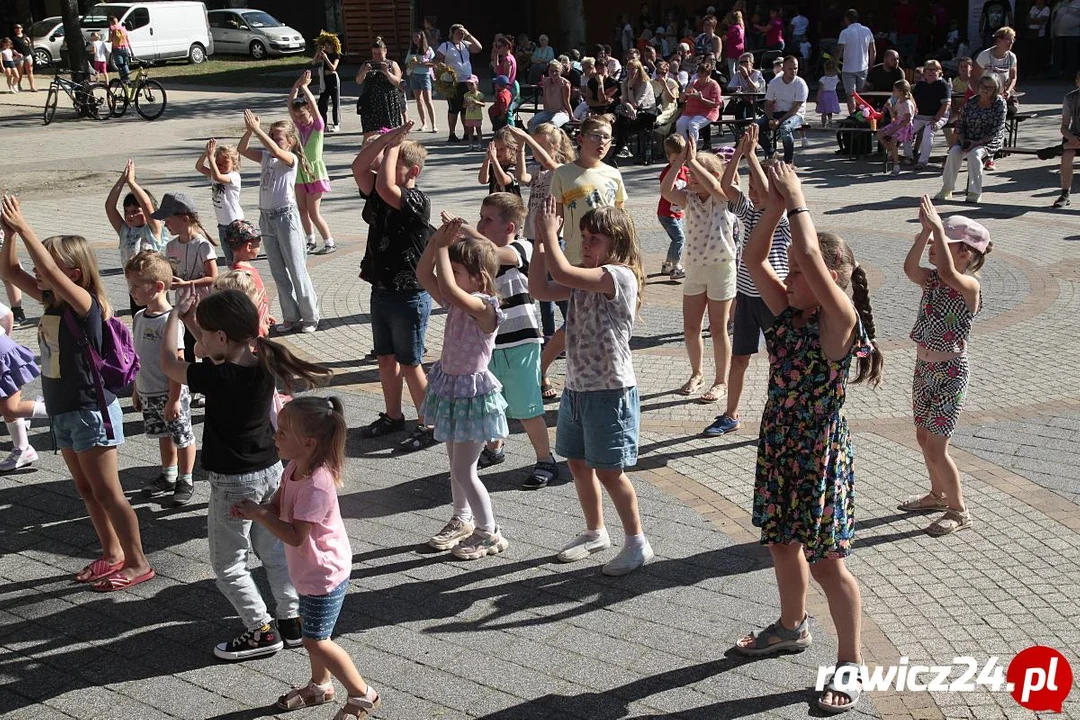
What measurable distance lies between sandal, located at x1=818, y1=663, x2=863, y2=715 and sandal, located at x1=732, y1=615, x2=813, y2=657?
1.06ft

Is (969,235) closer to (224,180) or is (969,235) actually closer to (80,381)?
(80,381)

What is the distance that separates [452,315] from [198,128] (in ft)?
63.5

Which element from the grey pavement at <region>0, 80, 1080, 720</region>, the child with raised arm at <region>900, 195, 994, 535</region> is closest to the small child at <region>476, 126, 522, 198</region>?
the grey pavement at <region>0, 80, 1080, 720</region>

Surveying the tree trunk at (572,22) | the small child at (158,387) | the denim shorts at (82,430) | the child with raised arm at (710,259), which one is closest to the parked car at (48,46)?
the tree trunk at (572,22)

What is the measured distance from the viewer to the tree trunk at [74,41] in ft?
85.4

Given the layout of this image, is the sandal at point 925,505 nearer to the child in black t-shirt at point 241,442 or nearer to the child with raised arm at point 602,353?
the child with raised arm at point 602,353

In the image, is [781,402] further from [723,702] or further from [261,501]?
[261,501]

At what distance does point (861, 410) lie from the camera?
25.6ft

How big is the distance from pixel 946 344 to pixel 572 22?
25.0 m

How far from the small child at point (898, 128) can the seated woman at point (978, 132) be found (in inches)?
78.9

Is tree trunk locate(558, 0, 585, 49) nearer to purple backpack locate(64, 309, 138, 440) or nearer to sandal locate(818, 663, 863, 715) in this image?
purple backpack locate(64, 309, 138, 440)

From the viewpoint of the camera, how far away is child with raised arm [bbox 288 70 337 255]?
11.6 meters

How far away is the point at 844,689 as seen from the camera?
14.5 ft

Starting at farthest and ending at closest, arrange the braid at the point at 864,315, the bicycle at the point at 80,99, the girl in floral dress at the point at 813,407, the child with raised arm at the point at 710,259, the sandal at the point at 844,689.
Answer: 1. the bicycle at the point at 80,99
2. the child with raised arm at the point at 710,259
3. the braid at the point at 864,315
4. the sandal at the point at 844,689
5. the girl in floral dress at the point at 813,407
